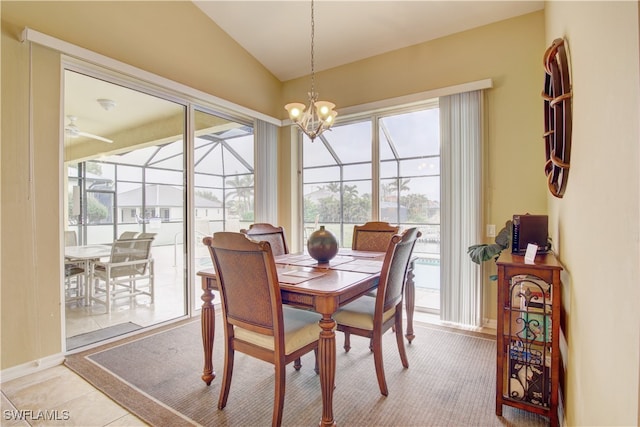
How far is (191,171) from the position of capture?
3.55 metres

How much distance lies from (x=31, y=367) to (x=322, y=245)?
2.32 meters

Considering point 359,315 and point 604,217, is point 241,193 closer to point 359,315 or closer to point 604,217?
point 359,315

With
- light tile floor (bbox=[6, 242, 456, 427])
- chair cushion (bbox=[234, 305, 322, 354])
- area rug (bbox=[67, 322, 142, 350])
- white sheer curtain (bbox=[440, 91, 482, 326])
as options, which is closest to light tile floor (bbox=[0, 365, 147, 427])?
light tile floor (bbox=[6, 242, 456, 427])

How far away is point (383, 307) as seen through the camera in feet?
6.59

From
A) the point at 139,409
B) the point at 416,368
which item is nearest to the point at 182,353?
the point at 139,409

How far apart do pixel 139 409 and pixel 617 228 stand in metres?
2.43

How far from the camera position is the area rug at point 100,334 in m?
2.68

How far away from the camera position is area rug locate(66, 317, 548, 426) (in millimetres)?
1808

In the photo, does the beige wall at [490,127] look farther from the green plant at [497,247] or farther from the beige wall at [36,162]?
the green plant at [497,247]

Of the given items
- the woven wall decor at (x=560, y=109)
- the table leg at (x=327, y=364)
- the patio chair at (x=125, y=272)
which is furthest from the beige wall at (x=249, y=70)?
the table leg at (x=327, y=364)

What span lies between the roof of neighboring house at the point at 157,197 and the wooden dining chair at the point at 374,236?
6.20 ft

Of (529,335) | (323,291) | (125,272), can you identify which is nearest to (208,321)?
(323,291)

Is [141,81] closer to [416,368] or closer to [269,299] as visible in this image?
[269,299]

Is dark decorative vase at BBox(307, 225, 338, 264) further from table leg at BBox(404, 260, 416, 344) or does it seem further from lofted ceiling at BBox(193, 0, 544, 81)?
lofted ceiling at BBox(193, 0, 544, 81)
